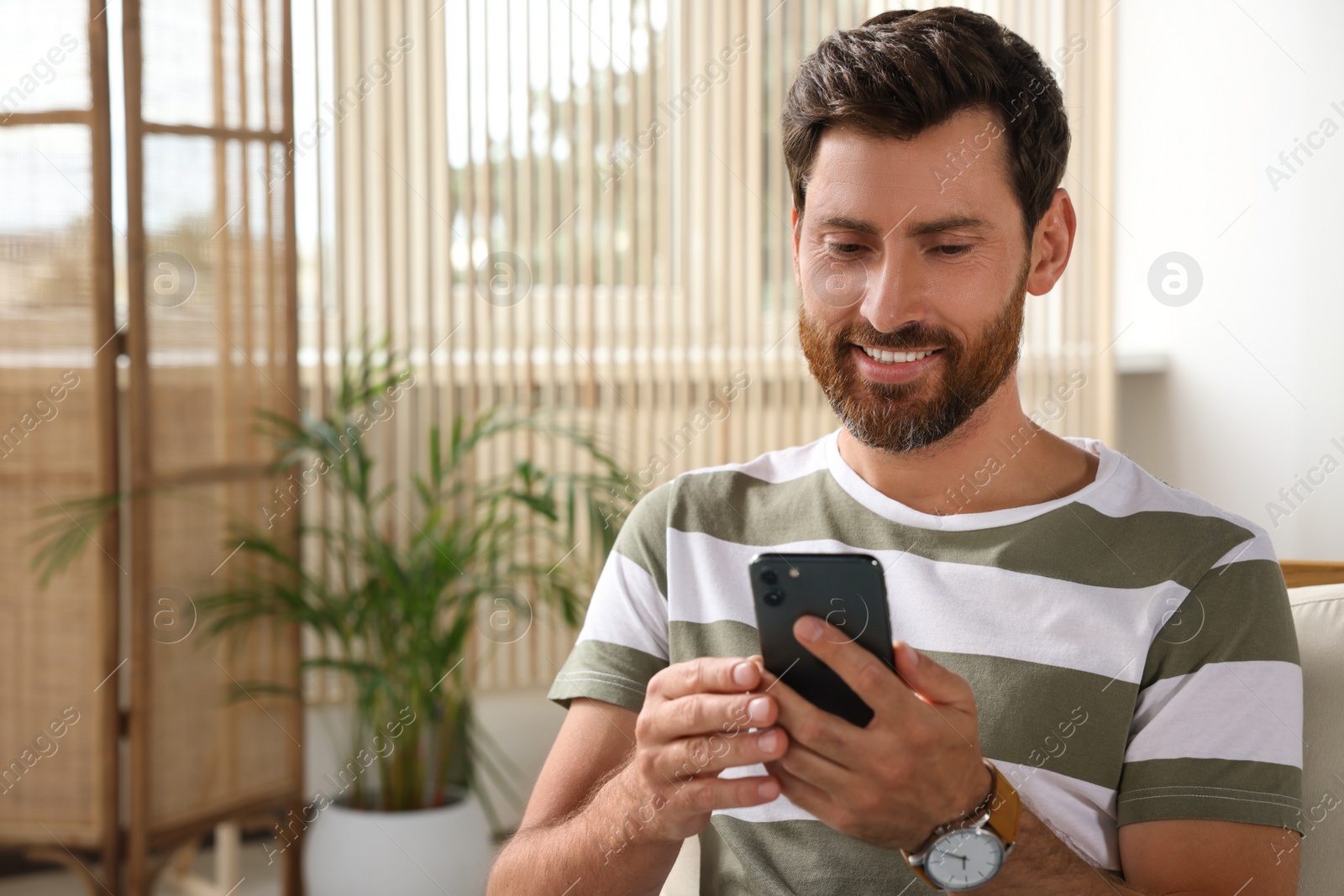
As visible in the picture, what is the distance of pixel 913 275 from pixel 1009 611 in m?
0.33

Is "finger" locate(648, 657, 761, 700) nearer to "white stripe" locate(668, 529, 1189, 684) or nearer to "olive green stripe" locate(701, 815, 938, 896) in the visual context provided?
"white stripe" locate(668, 529, 1189, 684)

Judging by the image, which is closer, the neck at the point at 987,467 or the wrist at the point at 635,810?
the wrist at the point at 635,810

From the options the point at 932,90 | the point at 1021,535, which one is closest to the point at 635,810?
the point at 1021,535

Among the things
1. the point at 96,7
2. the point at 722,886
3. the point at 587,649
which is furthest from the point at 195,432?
the point at 722,886

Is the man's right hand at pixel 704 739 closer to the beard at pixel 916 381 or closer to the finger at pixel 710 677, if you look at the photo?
the finger at pixel 710 677

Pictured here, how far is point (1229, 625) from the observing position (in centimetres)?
99

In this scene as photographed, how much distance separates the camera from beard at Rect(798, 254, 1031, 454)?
1.12 m

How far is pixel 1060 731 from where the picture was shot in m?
1.00

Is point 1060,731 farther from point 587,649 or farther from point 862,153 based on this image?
point 862,153

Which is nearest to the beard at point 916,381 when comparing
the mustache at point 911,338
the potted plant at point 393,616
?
the mustache at point 911,338

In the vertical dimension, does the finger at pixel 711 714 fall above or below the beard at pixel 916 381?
below

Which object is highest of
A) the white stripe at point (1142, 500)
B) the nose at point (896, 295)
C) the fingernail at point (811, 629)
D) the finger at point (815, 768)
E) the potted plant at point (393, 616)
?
the nose at point (896, 295)

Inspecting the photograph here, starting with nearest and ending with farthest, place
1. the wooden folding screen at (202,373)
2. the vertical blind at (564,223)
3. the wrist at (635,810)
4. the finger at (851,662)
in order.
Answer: the finger at (851,662) < the wrist at (635,810) < the wooden folding screen at (202,373) < the vertical blind at (564,223)

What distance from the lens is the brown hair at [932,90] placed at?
43.5 inches
